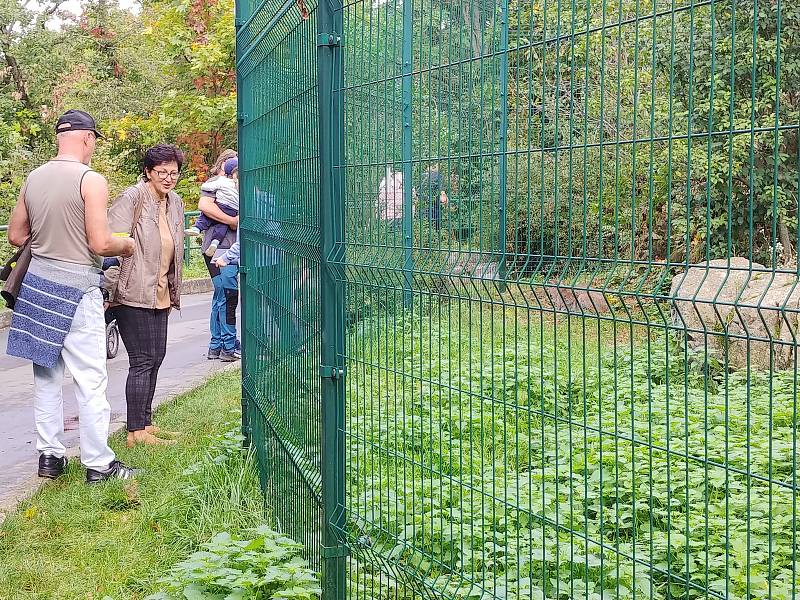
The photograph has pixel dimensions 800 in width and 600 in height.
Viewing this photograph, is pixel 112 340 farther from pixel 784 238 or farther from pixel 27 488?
pixel 784 238

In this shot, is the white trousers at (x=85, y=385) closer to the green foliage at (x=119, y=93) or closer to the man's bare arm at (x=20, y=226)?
the man's bare arm at (x=20, y=226)

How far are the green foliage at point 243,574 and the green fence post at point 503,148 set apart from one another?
163 centimetres

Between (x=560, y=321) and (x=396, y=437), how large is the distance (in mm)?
840

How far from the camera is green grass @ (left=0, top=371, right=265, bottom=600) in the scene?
15.4 feet

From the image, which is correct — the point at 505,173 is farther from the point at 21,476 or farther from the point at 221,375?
the point at 221,375

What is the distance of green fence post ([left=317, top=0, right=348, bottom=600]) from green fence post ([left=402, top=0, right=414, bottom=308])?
56 centimetres

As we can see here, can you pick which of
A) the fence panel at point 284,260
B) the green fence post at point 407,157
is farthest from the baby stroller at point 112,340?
the green fence post at point 407,157

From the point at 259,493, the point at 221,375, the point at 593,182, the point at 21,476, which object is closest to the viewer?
the point at 593,182

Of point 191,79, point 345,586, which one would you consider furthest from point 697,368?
point 191,79

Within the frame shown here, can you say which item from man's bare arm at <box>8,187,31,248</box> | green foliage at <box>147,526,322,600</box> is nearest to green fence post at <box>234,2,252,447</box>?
man's bare arm at <box>8,187,31,248</box>

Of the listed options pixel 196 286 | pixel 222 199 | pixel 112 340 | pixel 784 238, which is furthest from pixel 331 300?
pixel 196 286

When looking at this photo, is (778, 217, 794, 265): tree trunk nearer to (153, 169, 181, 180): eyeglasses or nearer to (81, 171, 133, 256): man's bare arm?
(81, 171, 133, 256): man's bare arm

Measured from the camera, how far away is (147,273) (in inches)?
263

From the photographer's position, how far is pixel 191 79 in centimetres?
2488
